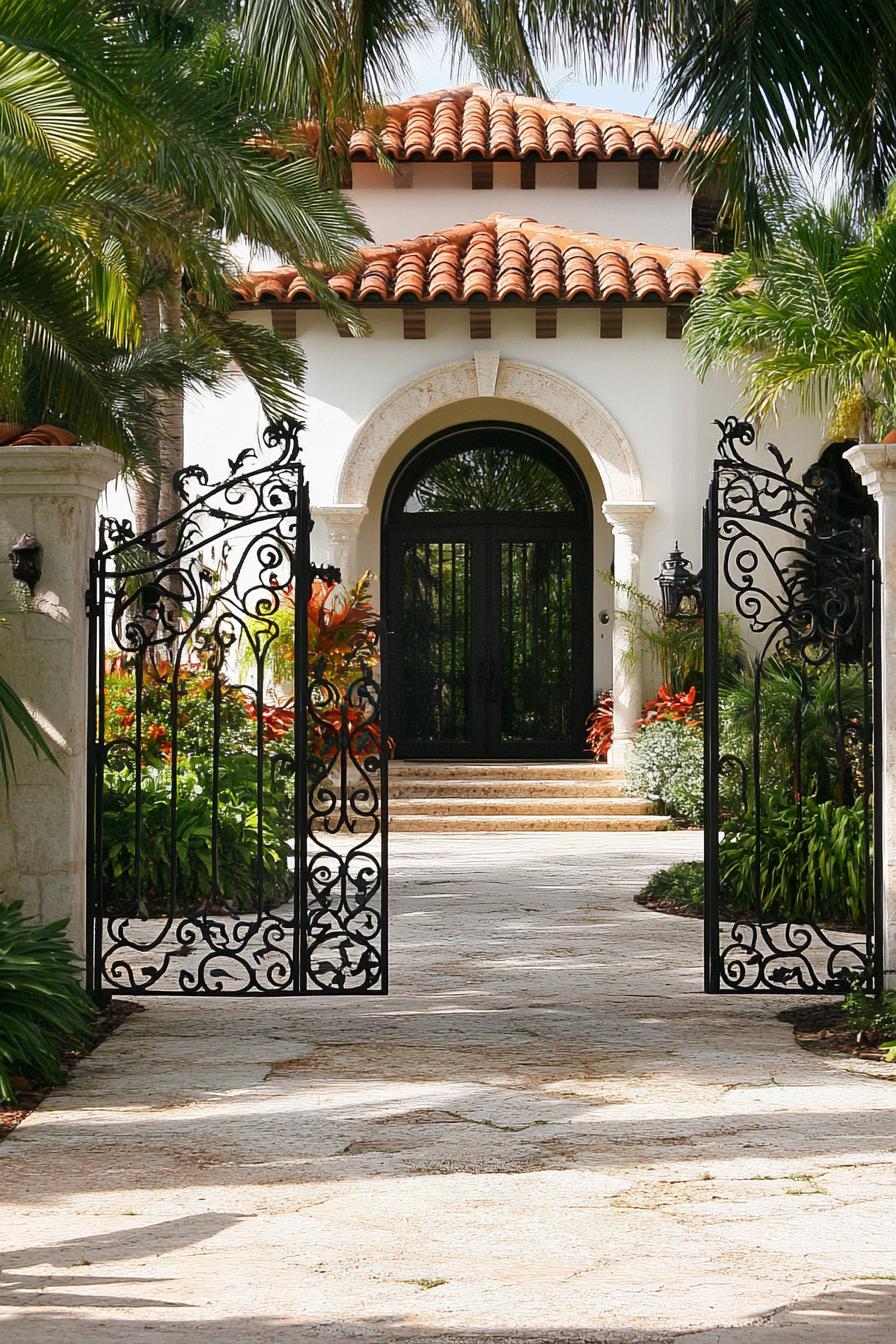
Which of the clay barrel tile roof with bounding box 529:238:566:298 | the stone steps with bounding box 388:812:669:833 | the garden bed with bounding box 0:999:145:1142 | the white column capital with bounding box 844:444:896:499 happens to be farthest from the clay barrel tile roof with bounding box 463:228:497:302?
the garden bed with bounding box 0:999:145:1142

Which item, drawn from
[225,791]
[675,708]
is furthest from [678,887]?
[675,708]

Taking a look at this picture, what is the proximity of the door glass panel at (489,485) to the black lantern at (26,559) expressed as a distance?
40.8 ft

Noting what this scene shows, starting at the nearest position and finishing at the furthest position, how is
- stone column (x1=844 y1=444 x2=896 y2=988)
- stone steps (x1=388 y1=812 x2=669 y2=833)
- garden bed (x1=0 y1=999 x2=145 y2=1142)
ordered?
1. garden bed (x1=0 y1=999 x2=145 y2=1142)
2. stone column (x1=844 y1=444 x2=896 y2=988)
3. stone steps (x1=388 y1=812 x2=669 y2=833)

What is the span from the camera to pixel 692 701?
1677 centimetres

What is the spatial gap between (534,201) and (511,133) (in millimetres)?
917

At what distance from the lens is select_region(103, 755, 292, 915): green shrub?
10242 millimetres

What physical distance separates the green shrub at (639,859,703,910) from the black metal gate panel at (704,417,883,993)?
286 mm

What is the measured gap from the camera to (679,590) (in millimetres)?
16734

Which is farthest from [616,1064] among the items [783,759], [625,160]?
[625,160]

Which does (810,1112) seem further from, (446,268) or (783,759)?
(446,268)

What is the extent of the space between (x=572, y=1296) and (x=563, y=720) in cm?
1528

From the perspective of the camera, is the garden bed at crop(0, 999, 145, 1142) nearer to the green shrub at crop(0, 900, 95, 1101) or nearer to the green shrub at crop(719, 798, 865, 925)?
the green shrub at crop(0, 900, 95, 1101)

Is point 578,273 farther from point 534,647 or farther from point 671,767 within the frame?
point 671,767

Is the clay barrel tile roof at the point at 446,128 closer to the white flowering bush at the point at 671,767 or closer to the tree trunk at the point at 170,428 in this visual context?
the tree trunk at the point at 170,428
